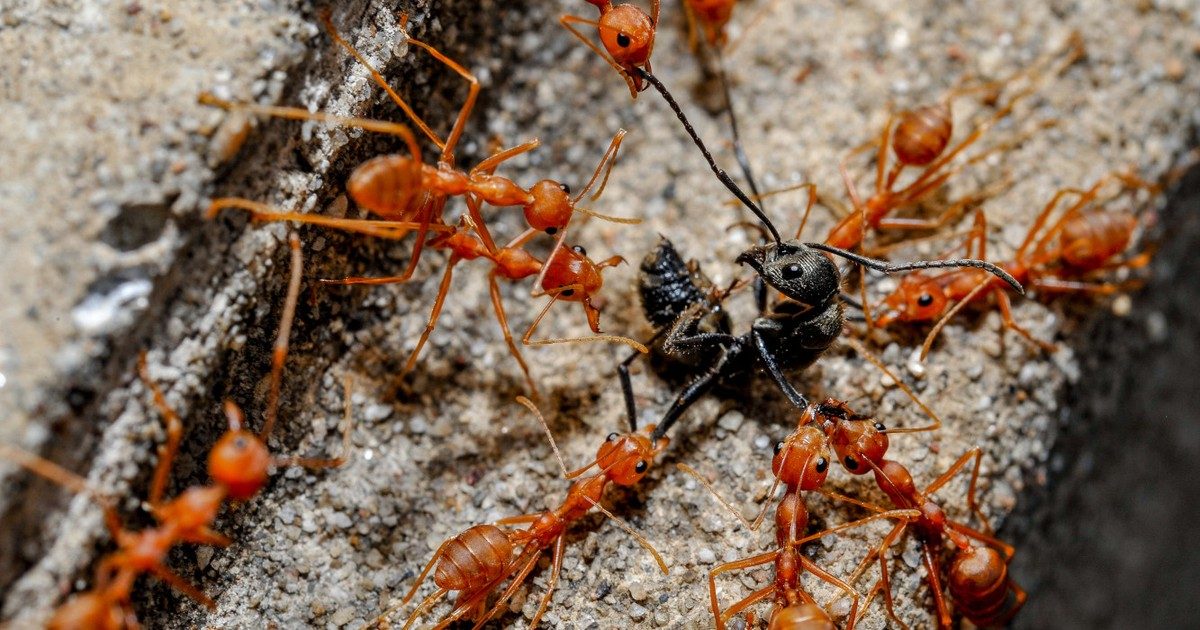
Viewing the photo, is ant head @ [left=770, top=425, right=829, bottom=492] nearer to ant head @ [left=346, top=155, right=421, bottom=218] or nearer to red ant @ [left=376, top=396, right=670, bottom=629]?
red ant @ [left=376, top=396, right=670, bottom=629]

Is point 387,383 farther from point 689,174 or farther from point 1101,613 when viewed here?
point 1101,613

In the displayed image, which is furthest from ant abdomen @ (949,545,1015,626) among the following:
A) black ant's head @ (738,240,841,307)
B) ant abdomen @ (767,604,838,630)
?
black ant's head @ (738,240,841,307)

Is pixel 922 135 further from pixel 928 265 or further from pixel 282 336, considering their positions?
pixel 282 336

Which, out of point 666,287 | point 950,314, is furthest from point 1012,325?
point 666,287

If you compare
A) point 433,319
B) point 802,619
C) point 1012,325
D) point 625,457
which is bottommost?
point 433,319

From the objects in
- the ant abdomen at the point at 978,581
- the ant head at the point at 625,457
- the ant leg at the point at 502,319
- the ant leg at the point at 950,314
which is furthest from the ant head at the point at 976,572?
the ant leg at the point at 502,319

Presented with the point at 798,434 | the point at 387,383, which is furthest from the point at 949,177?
the point at 387,383

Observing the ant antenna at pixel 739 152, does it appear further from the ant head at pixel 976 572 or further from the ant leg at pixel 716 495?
the ant head at pixel 976 572
